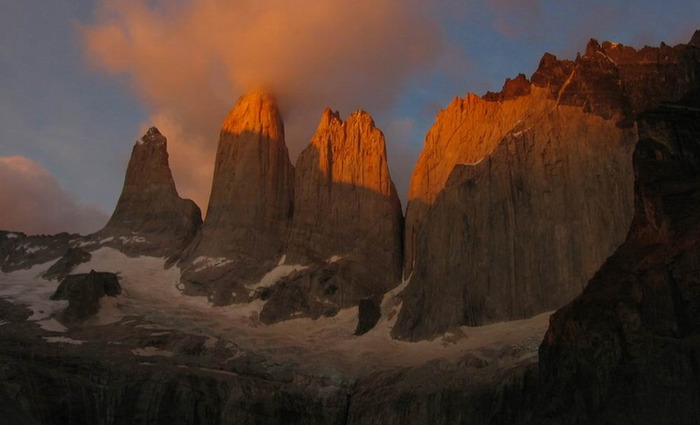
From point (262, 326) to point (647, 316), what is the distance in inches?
1500

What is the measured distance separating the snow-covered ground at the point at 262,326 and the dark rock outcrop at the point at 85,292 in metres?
0.80

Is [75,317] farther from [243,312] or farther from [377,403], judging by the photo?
[377,403]

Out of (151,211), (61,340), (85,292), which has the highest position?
(151,211)

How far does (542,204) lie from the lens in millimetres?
53344

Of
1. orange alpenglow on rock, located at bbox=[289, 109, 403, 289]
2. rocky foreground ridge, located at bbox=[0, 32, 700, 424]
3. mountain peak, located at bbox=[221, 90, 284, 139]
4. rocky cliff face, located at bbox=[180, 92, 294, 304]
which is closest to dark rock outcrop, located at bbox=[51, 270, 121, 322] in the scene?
rocky foreground ridge, located at bbox=[0, 32, 700, 424]

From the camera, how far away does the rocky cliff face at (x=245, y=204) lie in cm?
7369

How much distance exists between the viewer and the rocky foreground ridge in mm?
33062

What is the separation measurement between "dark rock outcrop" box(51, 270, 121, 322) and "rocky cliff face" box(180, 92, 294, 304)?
Answer: 26.3 feet

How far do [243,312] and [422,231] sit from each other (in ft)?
56.4

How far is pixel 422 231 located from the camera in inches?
2441

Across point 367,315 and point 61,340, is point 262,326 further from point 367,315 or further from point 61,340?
point 61,340

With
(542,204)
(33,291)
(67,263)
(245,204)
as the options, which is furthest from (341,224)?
(33,291)

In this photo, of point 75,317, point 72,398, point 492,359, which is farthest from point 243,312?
point 492,359

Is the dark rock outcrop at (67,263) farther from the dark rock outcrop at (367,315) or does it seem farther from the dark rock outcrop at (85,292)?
the dark rock outcrop at (367,315)
